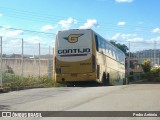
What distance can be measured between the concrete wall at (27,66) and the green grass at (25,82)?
21.3 inches

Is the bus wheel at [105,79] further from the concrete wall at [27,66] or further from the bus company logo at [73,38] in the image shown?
the concrete wall at [27,66]

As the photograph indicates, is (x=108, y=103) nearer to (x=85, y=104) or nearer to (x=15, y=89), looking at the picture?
(x=85, y=104)

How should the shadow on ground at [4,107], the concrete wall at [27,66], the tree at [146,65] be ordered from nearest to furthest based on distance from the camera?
the shadow on ground at [4,107] < the concrete wall at [27,66] < the tree at [146,65]

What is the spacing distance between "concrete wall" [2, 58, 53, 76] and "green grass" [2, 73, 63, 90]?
54cm

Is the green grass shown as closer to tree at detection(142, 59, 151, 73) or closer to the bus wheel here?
the bus wheel

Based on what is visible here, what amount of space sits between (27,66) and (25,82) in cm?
304

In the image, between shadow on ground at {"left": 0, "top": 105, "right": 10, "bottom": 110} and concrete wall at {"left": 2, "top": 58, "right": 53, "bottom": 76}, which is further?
concrete wall at {"left": 2, "top": 58, "right": 53, "bottom": 76}

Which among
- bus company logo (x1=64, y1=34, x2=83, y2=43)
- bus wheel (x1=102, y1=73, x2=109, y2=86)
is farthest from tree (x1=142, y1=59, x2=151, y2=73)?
bus company logo (x1=64, y1=34, x2=83, y2=43)

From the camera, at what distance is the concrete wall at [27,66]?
26.0 metres

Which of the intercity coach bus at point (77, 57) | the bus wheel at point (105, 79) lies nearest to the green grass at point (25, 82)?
the intercity coach bus at point (77, 57)

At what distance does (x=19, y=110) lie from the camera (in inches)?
523

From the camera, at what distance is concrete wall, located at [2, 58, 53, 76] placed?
2598cm

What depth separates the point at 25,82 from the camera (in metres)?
25.7

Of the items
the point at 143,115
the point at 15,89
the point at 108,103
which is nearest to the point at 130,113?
the point at 143,115
